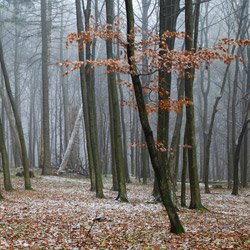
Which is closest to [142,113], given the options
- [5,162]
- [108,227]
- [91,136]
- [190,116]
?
[108,227]

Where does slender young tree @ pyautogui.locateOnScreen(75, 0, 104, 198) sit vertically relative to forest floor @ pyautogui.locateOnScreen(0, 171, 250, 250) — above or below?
above

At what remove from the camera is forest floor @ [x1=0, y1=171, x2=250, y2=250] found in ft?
18.4

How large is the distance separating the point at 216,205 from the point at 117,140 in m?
4.13

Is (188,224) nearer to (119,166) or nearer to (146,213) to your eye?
(146,213)

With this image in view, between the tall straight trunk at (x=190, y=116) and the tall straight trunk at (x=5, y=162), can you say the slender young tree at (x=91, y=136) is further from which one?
the tall straight trunk at (x=190, y=116)

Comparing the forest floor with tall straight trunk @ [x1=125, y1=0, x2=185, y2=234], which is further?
tall straight trunk @ [x1=125, y1=0, x2=185, y2=234]

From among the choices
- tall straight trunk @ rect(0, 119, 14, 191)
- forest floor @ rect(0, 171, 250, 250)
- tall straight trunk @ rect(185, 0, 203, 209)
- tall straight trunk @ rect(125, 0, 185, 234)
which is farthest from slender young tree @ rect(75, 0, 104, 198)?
tall straight trunk @ rect(125, 0, 185, 234)

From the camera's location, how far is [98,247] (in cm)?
547

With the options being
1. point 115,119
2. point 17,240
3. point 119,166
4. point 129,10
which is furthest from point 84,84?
point 17,240

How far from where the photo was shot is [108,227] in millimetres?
6707

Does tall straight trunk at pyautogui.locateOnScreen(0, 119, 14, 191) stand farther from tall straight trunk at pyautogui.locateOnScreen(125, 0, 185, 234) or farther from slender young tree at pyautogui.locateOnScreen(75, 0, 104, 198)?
tall straight trunk at pyautogui.locateOnScreen(125, 0, 185, 234)

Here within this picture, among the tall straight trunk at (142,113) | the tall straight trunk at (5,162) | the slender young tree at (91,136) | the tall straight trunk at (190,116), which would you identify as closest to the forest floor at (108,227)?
the tall straight trunk at (142,113)

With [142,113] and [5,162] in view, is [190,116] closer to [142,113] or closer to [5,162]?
[142,113]

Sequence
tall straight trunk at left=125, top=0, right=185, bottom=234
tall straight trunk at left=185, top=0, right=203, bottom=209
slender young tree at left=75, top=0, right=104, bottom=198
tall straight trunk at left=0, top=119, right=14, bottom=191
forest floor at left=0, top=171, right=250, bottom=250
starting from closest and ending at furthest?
forest floor at left=0, top=171, right=250, bottom=250 → tall straight trunk at left=125, top=0, right=185, bottom=234 → tall straight trunk at left=185, top=0, right=203, bottom=209 → tall straight trunk at left=0, top=119, right=14, bottom=191 → slender young tree at left=75, top=0, right=104, bottom=198
